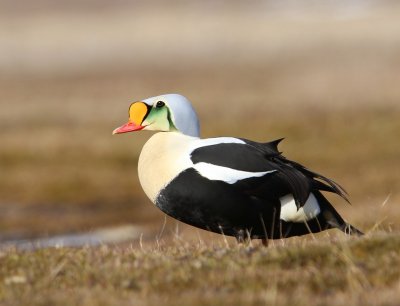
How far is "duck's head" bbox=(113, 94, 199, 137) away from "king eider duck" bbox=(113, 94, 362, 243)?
0.84 ft

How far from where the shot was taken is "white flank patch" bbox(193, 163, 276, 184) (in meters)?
7.99

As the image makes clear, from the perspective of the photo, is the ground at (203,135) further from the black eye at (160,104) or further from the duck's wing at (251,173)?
the black eye at (160,104)

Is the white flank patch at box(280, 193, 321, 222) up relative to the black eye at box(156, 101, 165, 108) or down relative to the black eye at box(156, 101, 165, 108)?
down

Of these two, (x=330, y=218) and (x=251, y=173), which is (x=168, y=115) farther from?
(x=330, y=218)

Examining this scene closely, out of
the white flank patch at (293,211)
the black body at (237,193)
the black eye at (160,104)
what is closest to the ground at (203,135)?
the black body at (237,193)

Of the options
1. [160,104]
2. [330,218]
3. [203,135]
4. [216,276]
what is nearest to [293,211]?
[330,218]

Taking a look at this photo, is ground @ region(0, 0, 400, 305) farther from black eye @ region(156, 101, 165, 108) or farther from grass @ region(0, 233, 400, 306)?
black eye @ region(156, 101, 165, 108)

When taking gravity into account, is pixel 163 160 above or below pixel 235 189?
above

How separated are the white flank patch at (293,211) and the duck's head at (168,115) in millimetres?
1152

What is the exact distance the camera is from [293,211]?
8.20 m

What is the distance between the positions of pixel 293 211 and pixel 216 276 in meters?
2.45

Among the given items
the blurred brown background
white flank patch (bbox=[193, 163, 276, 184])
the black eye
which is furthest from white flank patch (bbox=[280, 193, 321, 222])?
the black eye

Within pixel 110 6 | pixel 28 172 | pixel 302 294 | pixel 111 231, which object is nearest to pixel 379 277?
pixel 302 294

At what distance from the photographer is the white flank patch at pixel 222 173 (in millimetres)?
7992
